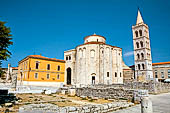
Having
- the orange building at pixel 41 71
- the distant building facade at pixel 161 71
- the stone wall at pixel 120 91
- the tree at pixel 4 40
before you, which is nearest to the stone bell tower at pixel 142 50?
the distant building facade at pixel 161 71

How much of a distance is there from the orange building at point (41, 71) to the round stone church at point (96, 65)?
3.07 m

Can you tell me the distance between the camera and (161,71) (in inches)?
1665

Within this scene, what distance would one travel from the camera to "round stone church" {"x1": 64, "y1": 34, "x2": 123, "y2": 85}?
30625 millimetres

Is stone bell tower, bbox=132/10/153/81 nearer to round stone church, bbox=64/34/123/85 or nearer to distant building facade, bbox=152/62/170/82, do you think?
distant building facade, bbox=152/62/170/82

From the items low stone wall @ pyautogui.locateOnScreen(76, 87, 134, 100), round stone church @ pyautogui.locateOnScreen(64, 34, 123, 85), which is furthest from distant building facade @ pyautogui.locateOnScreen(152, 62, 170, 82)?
low stone wall @ pyautogui.locateOnScreen(76, 87, 134, 100)

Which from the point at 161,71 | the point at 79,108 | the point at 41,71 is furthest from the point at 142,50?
the point at 79,108

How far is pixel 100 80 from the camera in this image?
99.6 feet

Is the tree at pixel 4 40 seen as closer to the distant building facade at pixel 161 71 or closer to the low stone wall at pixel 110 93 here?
the low stone wall at pixel 110 93

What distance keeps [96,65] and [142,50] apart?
21.7m

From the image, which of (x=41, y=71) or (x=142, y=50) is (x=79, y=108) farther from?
(x=142, y=50)

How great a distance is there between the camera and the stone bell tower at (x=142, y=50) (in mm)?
42188

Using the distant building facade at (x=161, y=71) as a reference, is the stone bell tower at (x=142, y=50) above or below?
above

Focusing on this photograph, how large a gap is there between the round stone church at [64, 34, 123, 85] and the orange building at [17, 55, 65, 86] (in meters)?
3.07

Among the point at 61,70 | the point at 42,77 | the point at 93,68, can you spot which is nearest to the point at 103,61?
the point at 93,68
